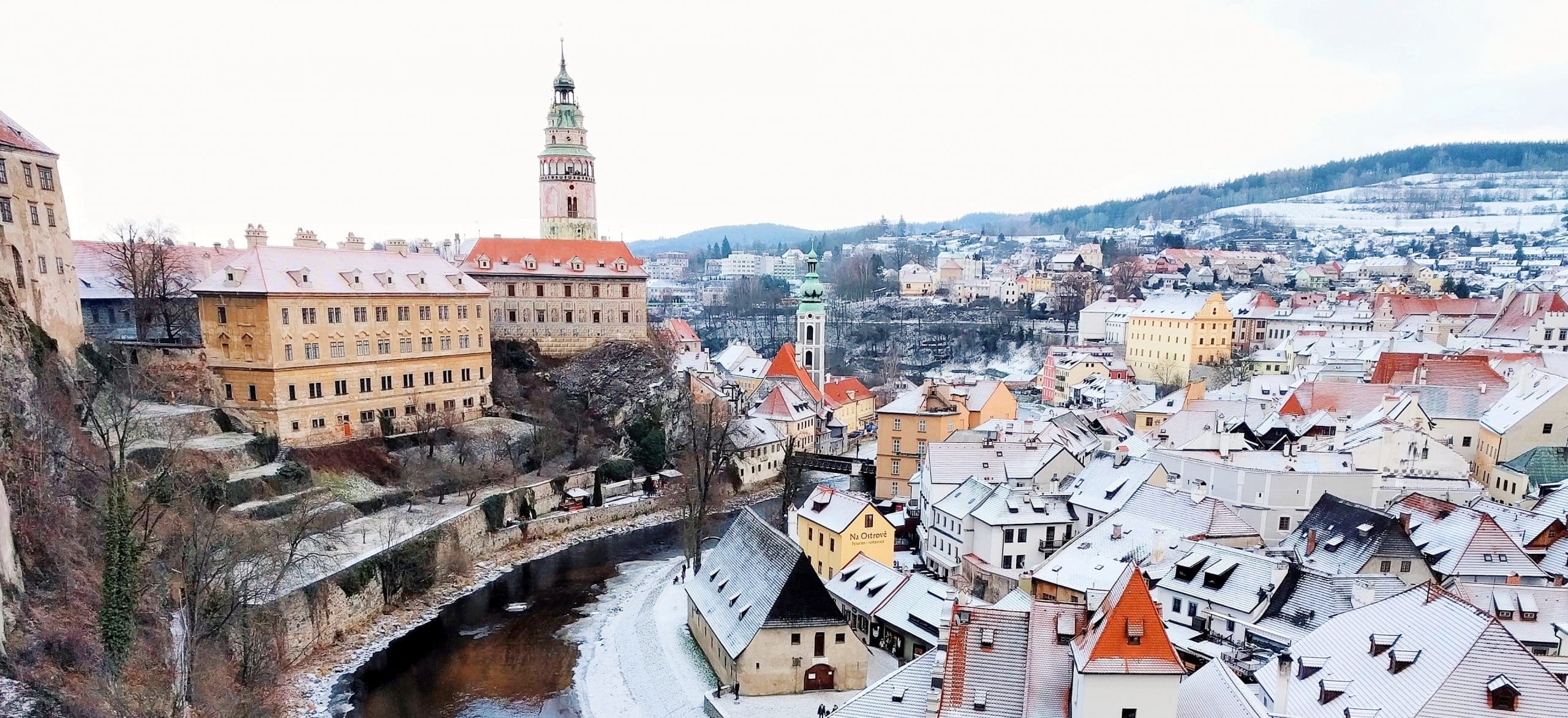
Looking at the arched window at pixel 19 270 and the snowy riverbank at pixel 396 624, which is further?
the arched window at pixel 19 270

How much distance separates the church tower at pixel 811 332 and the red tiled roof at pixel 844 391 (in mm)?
2207

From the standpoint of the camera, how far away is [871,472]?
5425 cm

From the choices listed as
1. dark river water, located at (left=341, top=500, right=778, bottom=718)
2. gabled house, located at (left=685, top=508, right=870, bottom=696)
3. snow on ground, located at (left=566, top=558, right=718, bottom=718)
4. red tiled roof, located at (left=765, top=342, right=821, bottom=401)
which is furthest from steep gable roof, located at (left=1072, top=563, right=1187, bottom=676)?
red tiled roof, located at (left=765, top=342, right=821, bottom=401)

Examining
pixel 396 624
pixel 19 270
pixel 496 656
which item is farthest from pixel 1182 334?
pixel 19 270

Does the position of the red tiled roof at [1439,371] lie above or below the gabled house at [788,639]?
above

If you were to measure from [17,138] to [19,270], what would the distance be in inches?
203

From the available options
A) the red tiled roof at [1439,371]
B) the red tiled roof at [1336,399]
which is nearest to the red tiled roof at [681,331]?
the red tiled roof at [1336,399]

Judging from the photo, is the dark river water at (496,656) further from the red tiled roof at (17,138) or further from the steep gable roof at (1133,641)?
the red tiled roof at (17,138)

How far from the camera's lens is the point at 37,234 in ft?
113

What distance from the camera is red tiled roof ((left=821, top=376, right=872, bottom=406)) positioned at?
7444cm

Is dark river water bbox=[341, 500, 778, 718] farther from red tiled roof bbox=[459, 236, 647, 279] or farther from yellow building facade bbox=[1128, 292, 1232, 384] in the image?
yellow building facade bbox=[1128, 292, 1232, 384]

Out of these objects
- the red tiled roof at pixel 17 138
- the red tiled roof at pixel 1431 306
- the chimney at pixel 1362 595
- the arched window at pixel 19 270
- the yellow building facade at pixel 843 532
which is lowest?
the yellow building facade at pixel 843 532

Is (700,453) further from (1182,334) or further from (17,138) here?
(1182,334)

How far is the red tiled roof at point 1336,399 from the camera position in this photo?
4134 cm
